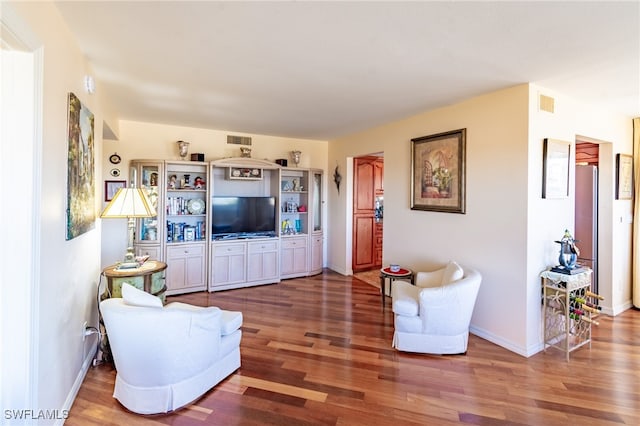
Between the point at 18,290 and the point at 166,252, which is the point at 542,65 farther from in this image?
the point at 166,252

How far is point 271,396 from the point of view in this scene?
2.34 meters

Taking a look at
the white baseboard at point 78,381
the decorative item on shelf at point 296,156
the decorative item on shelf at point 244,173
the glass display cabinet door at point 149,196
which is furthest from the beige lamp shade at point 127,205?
the decorative item on shelf at point 296,156

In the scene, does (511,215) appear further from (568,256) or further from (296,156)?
(296,156)

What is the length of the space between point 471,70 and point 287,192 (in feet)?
11.9

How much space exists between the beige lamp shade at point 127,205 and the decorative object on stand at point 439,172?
3075 millimetres

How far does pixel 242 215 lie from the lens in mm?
5199

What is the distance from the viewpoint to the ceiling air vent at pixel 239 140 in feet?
17.7

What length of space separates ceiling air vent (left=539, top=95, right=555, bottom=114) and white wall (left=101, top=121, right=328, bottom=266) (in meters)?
3.98

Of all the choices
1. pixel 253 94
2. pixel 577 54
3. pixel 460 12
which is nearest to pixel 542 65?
pixel 577 54

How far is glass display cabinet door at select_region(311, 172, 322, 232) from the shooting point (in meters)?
5.93

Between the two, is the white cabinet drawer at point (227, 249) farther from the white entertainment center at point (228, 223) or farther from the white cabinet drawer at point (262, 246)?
the white cabinet drawer at point (262, 246)

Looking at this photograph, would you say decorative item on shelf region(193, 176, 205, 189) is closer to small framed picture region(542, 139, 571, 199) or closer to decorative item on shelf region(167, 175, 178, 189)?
decorative item on shelf region(167, 175, 178, 189)

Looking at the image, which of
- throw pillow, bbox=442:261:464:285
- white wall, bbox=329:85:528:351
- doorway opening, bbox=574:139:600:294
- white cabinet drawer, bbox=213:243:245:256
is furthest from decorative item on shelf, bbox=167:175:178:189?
doorway opening, bbox=574:139:600:294

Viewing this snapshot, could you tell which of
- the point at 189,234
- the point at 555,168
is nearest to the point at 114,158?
the point at 189,234
